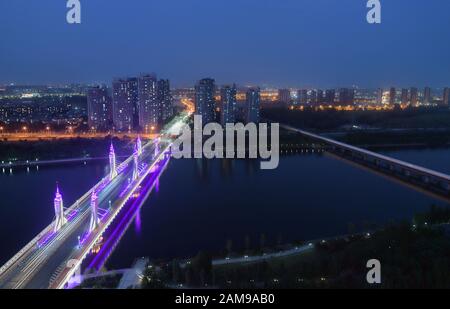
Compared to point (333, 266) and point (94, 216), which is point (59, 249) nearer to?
point (94, 216)

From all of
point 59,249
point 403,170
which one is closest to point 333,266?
point 59,249

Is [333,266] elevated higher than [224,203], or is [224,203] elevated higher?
[333,266]

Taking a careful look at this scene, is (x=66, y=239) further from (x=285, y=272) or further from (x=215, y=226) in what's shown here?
(x=285, y=272)

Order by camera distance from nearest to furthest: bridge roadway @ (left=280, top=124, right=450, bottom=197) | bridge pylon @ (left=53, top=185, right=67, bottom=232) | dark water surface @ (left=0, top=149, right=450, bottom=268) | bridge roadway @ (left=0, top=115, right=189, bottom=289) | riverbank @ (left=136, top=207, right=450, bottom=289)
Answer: riverbank @ (left=136, top=207, right=450, bottom=289), bridge roadway @ (left=0, top=115, right=189, bottom=289), bridge pylon @ (left=53, top=185, right=67, bottom=232), dark water surface @ (left=0, top=149, right=450, bottom=268), bridge roadway @ (left=280, top=124, right=450, bottom=197)

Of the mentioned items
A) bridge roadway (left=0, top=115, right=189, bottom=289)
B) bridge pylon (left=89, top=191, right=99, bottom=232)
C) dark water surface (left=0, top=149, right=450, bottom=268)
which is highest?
bridge pylon (left=89, top=191, right=99, bottom=232)

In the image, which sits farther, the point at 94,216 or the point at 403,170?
the point at 403,170

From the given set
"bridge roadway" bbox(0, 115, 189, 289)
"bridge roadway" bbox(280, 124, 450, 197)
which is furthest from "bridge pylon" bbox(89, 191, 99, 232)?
"bridge roadway" bbox(280, 124, 450, 197)

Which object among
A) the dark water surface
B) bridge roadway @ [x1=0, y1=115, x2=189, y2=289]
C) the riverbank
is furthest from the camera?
the dark water surface

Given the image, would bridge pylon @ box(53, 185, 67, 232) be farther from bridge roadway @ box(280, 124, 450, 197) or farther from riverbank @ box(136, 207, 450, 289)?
bridge roadway @ box(280, 124, 450, 197)

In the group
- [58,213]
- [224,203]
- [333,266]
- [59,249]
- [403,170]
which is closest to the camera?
[333,266]
